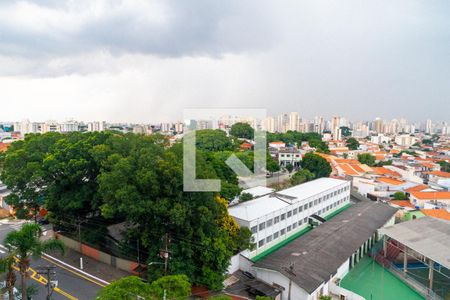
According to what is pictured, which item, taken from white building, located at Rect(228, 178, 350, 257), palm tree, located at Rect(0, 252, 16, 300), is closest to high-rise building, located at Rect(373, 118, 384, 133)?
white building, located at Rect(228, 178, 350, 257)

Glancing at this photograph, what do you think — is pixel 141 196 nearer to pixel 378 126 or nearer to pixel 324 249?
pixel 324 249

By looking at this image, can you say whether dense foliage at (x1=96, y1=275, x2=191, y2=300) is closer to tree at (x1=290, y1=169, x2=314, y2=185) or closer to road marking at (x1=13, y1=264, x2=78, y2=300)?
road marking at (x1=13, y1=264, x2=78, y2=300)

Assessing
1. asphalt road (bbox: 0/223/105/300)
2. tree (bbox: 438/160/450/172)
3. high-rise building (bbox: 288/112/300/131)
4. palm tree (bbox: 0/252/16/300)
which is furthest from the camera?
high-rise building (bbox: 288/112/300/131)

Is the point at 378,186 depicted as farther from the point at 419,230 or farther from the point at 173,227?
the point at 173,227

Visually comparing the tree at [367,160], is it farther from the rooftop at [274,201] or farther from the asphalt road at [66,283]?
the asphalt road at [66,283]

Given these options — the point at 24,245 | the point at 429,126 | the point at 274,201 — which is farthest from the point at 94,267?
the point at 429,126

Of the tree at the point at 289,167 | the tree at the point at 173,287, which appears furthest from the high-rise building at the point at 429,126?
the tree at the point at 173,287

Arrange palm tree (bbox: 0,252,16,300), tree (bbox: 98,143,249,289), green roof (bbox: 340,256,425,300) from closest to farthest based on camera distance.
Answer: palm tree (bbox: 0,252,16,300)
tree (bbox: 98,143,249,289)
green roof (bbox: 340,256,425,300)
